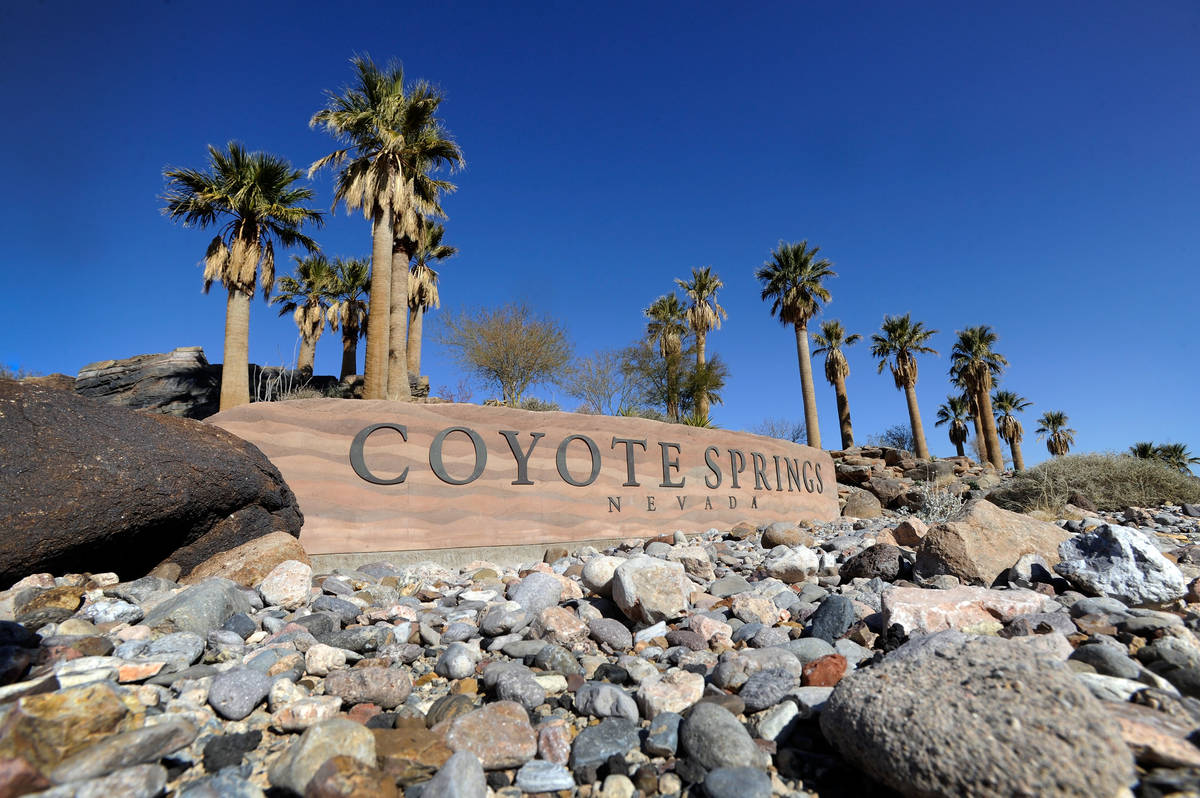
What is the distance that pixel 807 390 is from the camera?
24.9 meters

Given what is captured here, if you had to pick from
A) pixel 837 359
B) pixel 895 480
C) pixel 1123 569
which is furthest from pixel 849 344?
pixel 1123 569

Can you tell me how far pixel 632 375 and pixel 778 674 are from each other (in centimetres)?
2764

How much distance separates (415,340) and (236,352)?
26.8 feet

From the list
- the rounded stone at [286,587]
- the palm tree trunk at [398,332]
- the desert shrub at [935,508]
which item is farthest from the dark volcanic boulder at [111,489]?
the desert shrub at [935,508]

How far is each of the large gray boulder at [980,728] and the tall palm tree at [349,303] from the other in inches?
1137

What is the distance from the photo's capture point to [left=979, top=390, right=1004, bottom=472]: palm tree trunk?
29.3 meters

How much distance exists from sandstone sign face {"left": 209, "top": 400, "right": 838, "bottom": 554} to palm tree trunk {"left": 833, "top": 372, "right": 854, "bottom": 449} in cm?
2211

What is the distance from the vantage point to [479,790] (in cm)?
174

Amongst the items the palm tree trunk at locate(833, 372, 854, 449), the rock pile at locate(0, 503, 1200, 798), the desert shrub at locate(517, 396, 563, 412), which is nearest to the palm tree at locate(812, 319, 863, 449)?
the palm tree trunk at locate(833, 372, 854, 449)

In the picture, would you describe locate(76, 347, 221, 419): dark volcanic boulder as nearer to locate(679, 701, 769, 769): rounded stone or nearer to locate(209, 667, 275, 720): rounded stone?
locate(209, 667, 275, 720): rounded stone

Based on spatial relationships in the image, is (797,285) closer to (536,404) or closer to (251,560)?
(536,404)

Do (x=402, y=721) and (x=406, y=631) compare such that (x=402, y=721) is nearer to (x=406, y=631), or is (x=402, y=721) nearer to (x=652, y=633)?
(x=406, y=631)

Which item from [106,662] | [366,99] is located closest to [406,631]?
[106,662]

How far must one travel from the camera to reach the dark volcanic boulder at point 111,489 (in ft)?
11.5
